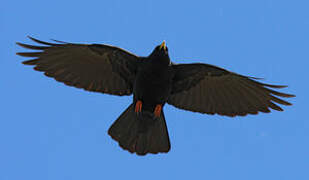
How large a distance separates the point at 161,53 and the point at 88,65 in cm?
193

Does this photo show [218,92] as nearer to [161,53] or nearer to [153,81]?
[153,81]

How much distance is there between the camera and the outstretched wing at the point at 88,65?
11.8 metres

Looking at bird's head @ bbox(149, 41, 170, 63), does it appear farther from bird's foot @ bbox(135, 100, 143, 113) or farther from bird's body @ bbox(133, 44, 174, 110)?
bird's foot @ bbox(135, 100, 143, 113)

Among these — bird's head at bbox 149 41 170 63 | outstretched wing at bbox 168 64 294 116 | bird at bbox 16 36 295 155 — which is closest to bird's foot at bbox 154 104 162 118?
bird at bbox 16 36 295 155

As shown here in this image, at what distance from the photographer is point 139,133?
40.5 feet

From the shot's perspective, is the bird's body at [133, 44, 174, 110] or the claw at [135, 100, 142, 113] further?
the claw at [135, 100, 142, 113]

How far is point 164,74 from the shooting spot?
446 inches

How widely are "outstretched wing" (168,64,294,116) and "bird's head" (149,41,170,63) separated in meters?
0.68

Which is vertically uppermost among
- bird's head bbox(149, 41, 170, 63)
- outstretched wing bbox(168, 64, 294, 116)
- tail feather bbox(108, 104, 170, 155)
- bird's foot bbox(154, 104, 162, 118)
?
bird's head bbox(149, 41, 170, 63)

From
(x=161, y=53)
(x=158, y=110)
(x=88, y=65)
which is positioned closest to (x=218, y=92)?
(x=158, y=110)

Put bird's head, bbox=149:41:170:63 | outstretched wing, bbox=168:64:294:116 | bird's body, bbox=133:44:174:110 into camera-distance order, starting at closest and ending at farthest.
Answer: bird's head, bbox=149:41:170:63
bird's body, bbox=133:44:174:110
outstretched wing, bbox=168:64:294:116

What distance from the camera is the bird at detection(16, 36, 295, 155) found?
11641 millimetres

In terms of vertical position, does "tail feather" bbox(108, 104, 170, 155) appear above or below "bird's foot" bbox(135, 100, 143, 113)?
below

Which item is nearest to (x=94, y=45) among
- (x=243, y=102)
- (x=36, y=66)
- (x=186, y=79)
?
(x=36, y=66)
